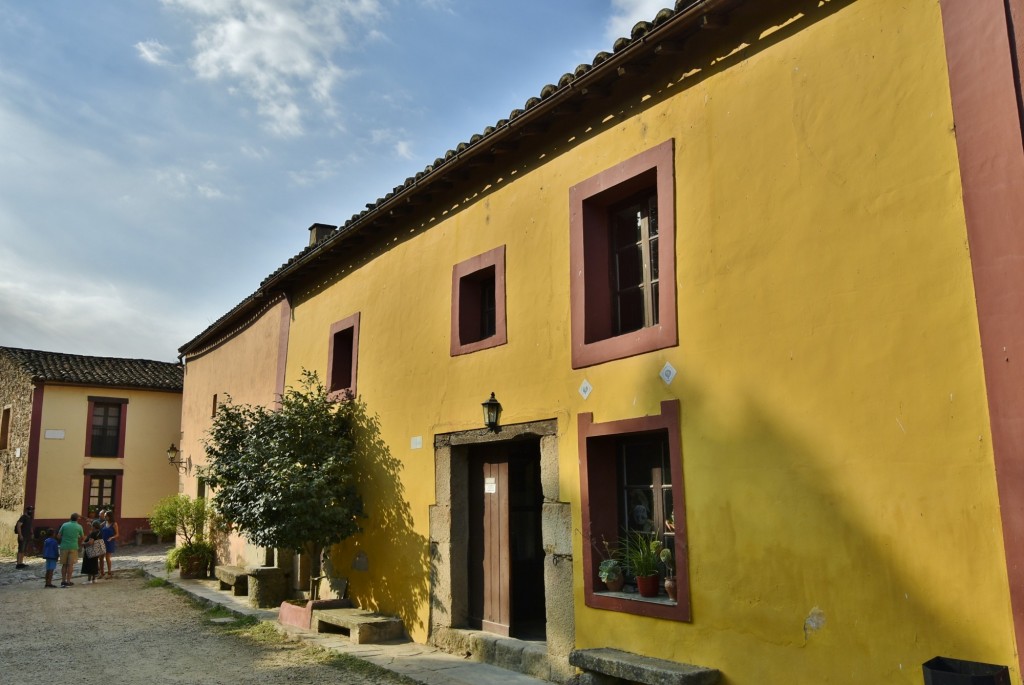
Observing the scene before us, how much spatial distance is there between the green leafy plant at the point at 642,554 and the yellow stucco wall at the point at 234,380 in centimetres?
800

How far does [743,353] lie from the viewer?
216 inches

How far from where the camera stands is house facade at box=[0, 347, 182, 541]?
22891 mm

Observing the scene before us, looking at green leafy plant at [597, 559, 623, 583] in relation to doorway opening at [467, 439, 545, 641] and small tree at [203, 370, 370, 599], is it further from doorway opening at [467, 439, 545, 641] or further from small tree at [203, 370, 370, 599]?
small tree at [203, 370, 370, 599]

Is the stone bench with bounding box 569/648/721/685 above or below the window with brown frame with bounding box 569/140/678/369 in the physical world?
below

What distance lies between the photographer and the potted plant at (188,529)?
15.0 m

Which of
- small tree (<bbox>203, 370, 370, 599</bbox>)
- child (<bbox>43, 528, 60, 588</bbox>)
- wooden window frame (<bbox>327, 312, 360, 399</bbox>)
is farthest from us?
child (<bbox>43, 528, 60, 588</bbox>)

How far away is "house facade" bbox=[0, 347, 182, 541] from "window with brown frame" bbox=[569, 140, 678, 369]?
21.2m

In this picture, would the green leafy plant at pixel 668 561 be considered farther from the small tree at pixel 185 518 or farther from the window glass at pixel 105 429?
the window glass at pixel 105 429

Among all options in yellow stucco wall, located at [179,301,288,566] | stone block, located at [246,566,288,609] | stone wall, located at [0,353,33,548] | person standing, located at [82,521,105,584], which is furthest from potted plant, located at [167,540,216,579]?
stone wall, located at [0,353,33,548]

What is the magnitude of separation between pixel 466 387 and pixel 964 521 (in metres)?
4.94

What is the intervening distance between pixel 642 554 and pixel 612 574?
0.33m

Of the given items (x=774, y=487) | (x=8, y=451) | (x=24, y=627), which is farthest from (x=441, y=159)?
(x=8, y=451)

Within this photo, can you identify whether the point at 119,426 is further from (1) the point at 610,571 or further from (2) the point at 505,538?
(1) the point at 610,571

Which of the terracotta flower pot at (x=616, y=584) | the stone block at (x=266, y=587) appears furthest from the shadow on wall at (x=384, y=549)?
the terracotta flower pot at (x=616, y=584)
